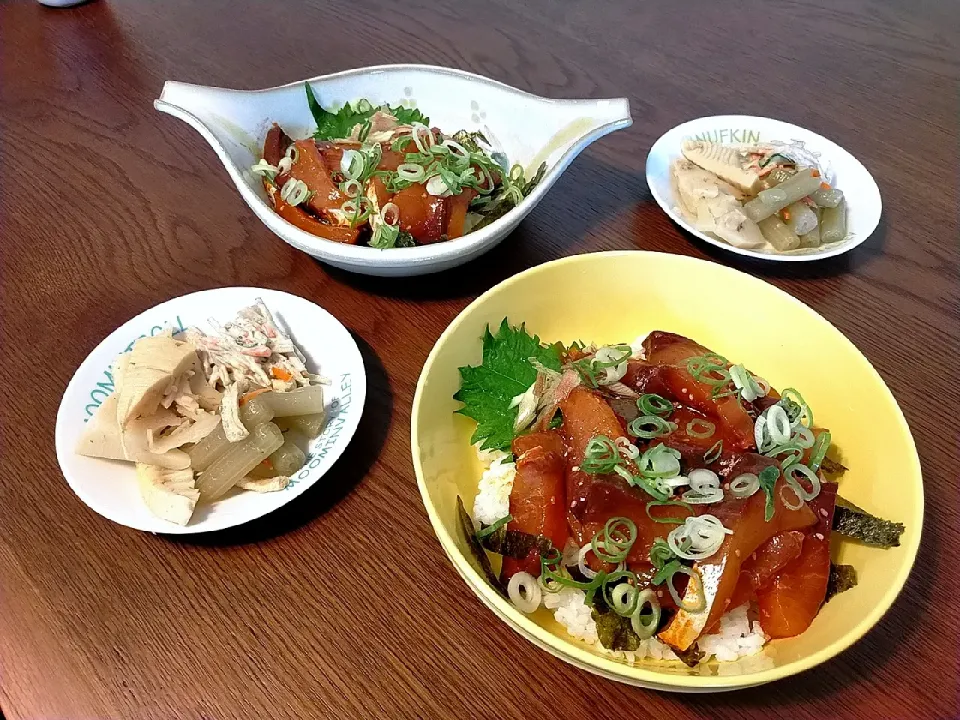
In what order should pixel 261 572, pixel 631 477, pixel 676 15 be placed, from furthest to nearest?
pixel 676 15
pixel 261 572
pixel 631 477

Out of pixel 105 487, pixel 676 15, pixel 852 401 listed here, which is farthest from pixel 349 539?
pixel 676 15

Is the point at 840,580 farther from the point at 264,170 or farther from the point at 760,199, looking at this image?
the point at 264,170

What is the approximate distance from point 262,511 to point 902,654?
3.50 feet

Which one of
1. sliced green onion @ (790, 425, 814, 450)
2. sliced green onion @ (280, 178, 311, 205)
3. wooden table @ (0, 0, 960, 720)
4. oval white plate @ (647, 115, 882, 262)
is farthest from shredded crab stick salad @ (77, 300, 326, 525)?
oval white plate @ (647, 115, 882, 262)

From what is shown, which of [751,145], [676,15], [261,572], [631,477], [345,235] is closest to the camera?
[631,477]

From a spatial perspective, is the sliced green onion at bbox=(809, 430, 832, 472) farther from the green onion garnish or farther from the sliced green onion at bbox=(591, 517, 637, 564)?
the sliced green onion at bbox=(591, 517, 637, 564)

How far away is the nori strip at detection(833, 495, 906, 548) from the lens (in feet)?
3.13

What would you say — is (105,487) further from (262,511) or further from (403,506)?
(403,506)

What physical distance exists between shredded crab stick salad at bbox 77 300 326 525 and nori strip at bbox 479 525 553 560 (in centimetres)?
40

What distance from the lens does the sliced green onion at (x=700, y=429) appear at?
112 cm

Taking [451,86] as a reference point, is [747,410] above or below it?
below

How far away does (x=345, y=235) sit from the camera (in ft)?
4.73

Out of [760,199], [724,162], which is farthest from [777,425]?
[724,162]

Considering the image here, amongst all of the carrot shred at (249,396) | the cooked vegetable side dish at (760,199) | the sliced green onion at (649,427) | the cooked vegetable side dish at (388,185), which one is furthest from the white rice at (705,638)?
the cooked vegetable side dish at (760,199)
